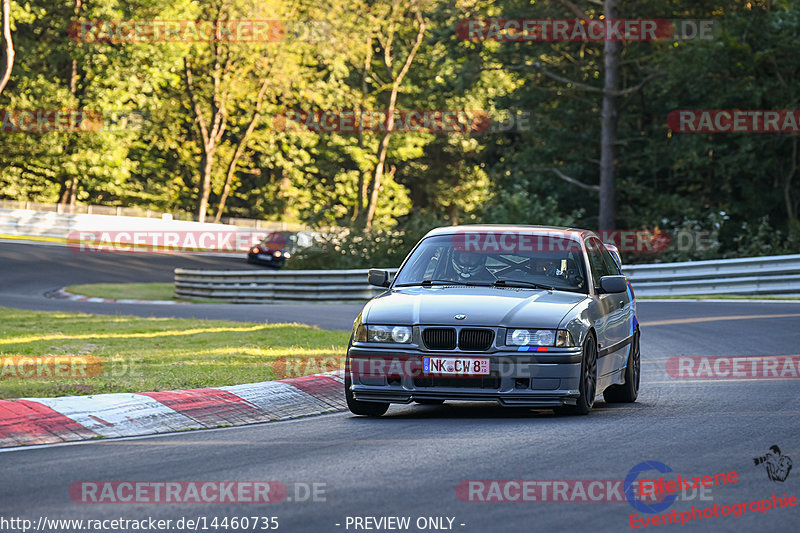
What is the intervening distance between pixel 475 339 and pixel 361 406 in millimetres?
1175

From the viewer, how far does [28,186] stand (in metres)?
60.8

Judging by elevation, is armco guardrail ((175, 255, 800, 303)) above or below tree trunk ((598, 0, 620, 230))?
below

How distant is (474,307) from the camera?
9.34 meters

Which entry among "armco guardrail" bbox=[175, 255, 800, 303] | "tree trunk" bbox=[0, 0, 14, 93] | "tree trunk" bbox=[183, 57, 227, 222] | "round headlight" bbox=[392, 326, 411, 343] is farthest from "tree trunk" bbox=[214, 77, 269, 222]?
"round headlight" bbox=[392, 326, 411, 343]

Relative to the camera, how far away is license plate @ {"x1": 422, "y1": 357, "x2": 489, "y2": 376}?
908 centimetres

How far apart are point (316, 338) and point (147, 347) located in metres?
2.64

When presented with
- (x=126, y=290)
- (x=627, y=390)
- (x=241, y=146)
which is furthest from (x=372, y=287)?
(x=241, y=146)

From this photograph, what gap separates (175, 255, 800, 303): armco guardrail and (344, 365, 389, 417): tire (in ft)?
58.2

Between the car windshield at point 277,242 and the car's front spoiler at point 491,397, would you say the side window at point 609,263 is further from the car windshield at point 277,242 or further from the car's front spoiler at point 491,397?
the car windshield at point 277,242

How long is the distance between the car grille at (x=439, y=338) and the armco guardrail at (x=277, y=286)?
19140 mm

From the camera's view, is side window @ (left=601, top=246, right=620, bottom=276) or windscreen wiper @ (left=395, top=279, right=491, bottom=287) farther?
side window @ (left=601, top=246, right=620, bottom=276)

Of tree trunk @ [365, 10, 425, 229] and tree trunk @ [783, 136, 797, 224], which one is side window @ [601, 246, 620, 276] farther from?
tree trunk @ [365, 10, 425, 229]

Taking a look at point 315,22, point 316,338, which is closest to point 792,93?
point 316,338

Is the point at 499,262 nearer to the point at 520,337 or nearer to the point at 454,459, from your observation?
the point at 520,337
